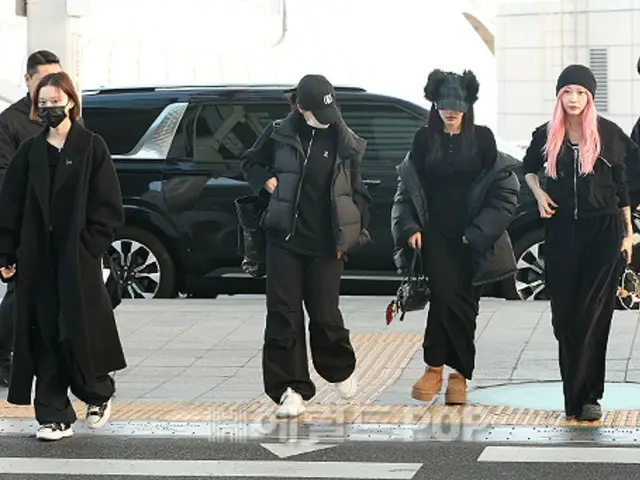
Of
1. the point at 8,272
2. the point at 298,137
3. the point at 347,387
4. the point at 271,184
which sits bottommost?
the point at 347,387

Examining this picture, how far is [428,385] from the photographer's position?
9641 mm

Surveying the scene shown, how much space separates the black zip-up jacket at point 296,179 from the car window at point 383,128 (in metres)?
4.55

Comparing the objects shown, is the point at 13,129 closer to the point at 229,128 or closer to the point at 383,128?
the point at 229,128

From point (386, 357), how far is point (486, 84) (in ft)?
140

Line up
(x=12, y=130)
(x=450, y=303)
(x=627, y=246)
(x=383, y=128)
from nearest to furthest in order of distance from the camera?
(x=627, y=246), (x=450, y=303), (x=12, y=130), (x=383, y=128)

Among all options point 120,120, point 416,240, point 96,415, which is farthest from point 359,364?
point 120,120

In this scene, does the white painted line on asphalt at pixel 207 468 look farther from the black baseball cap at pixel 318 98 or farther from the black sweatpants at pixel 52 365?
the black baseball cap at pixel 318 98

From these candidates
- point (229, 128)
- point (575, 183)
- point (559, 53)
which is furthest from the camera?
point (559, 53)

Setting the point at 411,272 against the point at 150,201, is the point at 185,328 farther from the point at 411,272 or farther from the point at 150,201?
the point at 411,272

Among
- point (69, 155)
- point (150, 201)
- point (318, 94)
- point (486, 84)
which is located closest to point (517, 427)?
point (318, 94)

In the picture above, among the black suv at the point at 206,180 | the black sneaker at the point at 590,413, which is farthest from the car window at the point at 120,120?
the black sneaker at the point at 590,413

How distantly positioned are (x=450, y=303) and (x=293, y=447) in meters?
1.42

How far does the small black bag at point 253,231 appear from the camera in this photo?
30.9 ft

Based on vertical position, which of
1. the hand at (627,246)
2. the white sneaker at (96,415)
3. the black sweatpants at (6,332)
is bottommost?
the white sneaker at (96,415)
